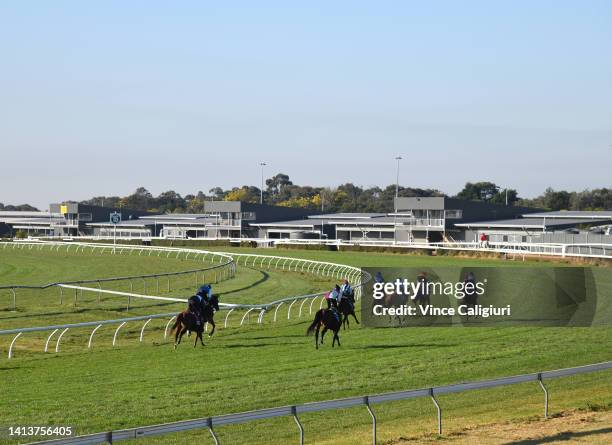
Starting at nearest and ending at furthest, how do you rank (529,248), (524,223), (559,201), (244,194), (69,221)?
(529,248) → (524,223) → (69,221) → (559,201) → (244,194)

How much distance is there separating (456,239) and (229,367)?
56.5 metres

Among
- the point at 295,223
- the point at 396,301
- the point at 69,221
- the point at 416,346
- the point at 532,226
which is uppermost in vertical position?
the point at 532,226

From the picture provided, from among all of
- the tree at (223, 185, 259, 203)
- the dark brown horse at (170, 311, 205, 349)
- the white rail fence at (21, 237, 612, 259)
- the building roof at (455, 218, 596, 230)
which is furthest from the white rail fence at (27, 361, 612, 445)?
the tree at (223, 185, 259, 203)

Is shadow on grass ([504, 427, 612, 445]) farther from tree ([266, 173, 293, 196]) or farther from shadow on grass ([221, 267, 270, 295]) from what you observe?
tree ([266, 173, 293, 196])

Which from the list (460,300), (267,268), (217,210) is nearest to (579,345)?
(460,300)

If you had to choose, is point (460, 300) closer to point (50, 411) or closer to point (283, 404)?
point (283, 404)

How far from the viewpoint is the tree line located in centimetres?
12206

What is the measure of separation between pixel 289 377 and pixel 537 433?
4.46 meters

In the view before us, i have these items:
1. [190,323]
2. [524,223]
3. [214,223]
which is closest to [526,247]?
[524,223]

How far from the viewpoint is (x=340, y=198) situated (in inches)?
6048

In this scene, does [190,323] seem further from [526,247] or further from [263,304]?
[526,247]

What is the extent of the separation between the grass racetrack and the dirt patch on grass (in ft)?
0.34

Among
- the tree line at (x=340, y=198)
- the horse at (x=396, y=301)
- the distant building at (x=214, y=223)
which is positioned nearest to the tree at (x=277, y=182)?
the tree line at (x=340, y=198)

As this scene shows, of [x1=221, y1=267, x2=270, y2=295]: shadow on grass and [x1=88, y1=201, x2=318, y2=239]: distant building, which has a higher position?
[x1=88, y1=201, x2=318, y2=239]: distant building
